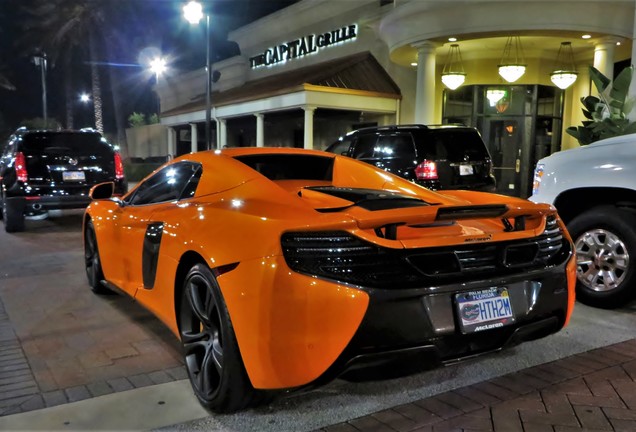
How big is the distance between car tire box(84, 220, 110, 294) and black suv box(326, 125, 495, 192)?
15.3 ft

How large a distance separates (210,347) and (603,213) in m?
3.98

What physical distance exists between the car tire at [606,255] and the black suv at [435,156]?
3181 millimetres

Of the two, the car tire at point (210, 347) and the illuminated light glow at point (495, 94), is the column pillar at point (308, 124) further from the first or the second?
the car tire at point (210, 347)

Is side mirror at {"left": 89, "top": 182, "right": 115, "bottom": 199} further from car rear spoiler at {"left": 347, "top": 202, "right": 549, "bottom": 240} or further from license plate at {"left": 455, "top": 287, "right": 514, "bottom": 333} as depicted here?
license plate at {"left": 455, "top": 287, "right": 514, "bottom": 333}

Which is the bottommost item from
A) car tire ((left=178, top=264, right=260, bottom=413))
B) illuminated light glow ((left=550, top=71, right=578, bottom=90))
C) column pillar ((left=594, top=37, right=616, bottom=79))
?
car tire ((left=178, top=264, right=260, bottom=413))

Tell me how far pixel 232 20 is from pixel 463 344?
28.5m

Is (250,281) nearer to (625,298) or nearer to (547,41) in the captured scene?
(625,298)

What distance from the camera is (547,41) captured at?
13320 millimetres

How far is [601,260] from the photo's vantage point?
5301mm

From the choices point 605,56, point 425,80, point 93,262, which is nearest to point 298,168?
point 93,262

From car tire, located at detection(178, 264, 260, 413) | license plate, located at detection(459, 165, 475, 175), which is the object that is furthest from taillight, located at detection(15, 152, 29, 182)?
car tire, located at detection(178, 264, 260, 413)

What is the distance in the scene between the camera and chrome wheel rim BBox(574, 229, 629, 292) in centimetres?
518

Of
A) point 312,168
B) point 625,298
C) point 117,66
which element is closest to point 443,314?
point 312,168

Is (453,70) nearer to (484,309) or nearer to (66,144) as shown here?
(66,144)
